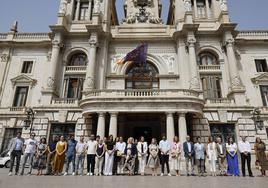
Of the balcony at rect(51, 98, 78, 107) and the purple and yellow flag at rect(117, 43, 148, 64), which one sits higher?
the purple and yellow flag at rect(117, 43, 148, 64)

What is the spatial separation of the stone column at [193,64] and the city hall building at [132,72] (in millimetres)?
108

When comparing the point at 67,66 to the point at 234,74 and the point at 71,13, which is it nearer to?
the point at 71,13

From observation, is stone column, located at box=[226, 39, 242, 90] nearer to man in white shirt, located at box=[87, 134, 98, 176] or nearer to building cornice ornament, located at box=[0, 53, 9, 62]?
man in white shirt, located at box=[87, 134, 98, 176]

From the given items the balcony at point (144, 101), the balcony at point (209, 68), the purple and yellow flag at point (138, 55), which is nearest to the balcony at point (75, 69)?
the purple and yellow flag at point (138, 55)

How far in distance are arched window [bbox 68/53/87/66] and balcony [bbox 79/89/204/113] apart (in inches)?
316

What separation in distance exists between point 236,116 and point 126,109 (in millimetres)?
10865

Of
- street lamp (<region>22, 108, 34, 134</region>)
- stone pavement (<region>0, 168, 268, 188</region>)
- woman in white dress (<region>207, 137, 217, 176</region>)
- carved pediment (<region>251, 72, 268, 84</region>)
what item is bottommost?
stone pavement (<region>0, 168, 268, 188</region>)

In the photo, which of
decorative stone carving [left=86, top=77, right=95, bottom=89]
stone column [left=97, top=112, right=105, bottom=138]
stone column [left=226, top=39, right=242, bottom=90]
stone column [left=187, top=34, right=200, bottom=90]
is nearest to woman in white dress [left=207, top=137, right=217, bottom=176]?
stone column [left=97, top=112, right=105, bottom=138]

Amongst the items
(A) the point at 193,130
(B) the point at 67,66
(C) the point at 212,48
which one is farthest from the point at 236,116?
(B) the point at 67,66

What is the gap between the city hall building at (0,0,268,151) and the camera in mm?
19656

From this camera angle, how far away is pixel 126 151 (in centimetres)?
1148

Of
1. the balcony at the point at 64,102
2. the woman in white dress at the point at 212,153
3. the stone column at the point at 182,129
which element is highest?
the balcony at the point at 64,102

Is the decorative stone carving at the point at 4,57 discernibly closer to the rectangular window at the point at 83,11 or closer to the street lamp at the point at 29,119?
the street lamp at the point at 29,119

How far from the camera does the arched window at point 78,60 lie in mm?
24516
